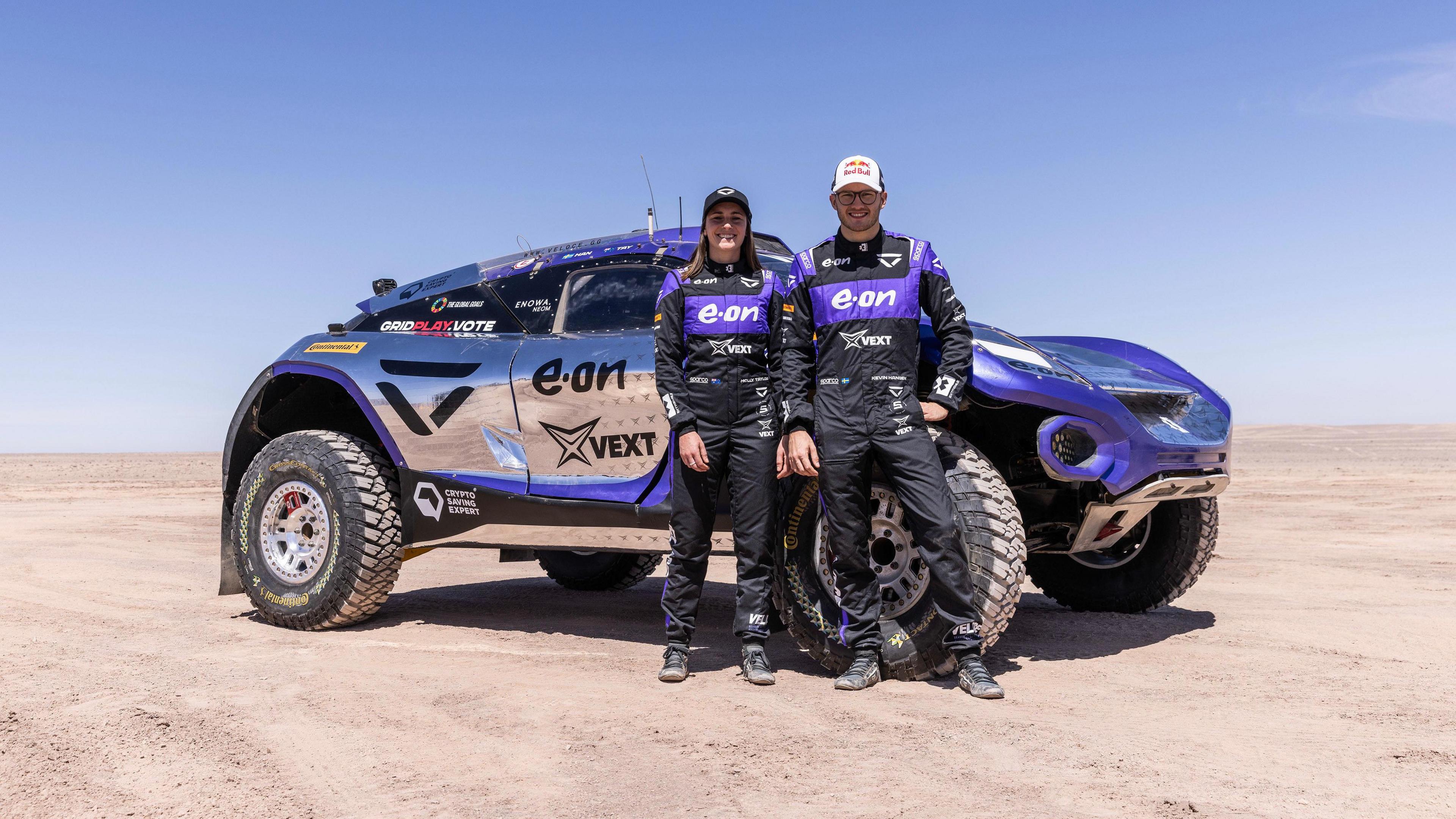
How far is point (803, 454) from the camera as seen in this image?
4191 millimetres

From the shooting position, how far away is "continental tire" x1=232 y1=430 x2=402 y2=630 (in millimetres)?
5430

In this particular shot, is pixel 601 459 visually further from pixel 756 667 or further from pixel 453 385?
pixel 756 667

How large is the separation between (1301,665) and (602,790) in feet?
11.1

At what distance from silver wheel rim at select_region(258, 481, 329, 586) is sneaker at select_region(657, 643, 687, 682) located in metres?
2.21

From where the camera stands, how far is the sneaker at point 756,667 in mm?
4270

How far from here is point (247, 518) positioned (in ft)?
18.9

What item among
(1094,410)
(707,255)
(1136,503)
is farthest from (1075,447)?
(707,255)

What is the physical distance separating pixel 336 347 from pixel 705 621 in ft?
8.50

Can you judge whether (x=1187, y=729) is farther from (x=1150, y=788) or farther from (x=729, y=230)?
(x=729, y=230)

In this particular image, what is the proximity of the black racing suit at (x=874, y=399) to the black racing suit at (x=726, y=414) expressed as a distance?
12 cm

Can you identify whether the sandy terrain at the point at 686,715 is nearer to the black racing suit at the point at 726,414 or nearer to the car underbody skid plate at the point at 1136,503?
the black racing suit at the point at 726,414

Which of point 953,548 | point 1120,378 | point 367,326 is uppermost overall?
point 367,326

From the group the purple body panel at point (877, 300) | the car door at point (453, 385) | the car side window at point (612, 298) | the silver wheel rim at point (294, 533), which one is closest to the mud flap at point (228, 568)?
the silver wheel rim at point (294, 533)

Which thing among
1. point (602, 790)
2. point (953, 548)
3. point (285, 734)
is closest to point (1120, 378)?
point (953, 548)
